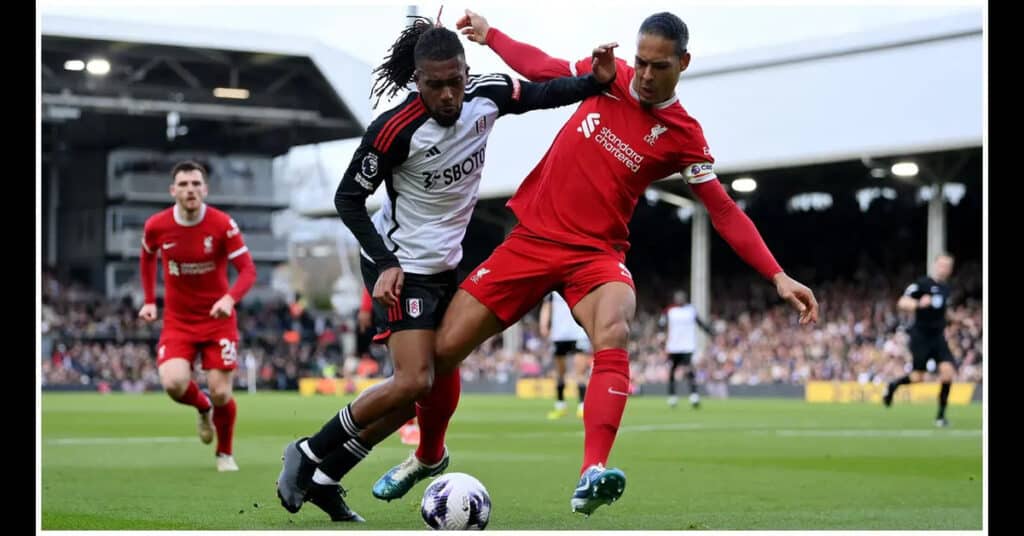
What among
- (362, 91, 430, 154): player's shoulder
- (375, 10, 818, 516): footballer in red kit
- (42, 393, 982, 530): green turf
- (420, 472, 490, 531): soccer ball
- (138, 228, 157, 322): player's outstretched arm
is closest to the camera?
(420, 472, 490, 531): soccer ball

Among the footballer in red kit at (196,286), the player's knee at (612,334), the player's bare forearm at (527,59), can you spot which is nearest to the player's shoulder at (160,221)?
the footballer in red kit at (196,286)

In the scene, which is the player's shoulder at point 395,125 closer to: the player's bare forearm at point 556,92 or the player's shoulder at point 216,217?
the player's bare forearm at point 556,92

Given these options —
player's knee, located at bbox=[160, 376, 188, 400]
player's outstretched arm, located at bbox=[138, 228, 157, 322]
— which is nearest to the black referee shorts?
player's outstretched arm, located at bbox=[138, 228, 157, 322]

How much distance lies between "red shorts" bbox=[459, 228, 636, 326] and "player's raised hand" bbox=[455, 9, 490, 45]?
47.8 inches

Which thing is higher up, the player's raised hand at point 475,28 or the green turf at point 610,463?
the player's raised hand at point 475,28

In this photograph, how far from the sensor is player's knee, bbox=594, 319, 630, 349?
6.99 m

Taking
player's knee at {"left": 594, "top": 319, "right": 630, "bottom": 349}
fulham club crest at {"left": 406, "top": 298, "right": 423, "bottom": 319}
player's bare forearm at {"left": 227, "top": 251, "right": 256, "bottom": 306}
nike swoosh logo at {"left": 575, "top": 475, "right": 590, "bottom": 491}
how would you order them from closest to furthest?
nike swoosh logo at {"left": 575, "top": 475, "right": 590, "bottom": 491}, player's knee at {"left": 594, "top": 319, "right": 630, "bottom": 349}, fulham club crest at {"left": 406, "top": 298, "right": 423, "bottom": 319}, player's bare forearm at {"left": 227, "top": 251, "right": 256, "bottom": 306}

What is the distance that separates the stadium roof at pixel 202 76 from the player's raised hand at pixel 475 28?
35.6 m

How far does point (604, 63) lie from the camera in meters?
7.43

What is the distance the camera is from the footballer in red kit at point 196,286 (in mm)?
11719

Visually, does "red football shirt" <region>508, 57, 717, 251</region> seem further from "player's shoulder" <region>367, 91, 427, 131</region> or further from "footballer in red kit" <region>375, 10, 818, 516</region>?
"player's shoulder" <region>367, 91, 427, 131</region>

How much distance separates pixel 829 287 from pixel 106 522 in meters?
35.8

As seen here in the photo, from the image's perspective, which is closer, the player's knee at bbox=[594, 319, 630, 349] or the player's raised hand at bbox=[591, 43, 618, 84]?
the player's knee at bbox=[594, 319, 630, 349]
